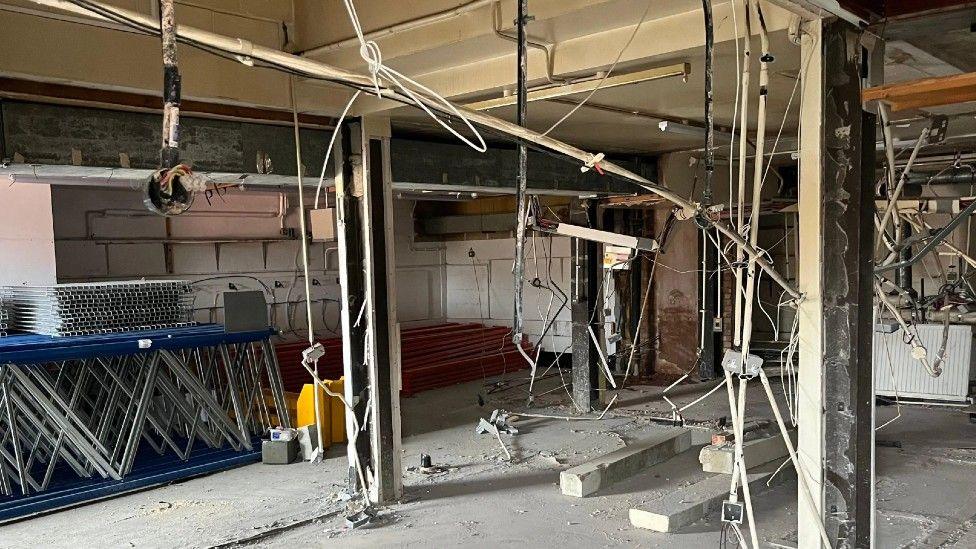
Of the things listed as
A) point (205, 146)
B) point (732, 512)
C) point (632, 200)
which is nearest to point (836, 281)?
point (732, 512)

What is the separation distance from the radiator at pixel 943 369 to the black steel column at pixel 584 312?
237 cm

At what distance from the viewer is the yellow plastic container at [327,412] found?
18.5ft

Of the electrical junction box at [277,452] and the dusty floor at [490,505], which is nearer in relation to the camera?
the dusty floor at [490,505]

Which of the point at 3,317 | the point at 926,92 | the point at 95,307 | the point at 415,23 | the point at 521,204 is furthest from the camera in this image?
the point at 3,317

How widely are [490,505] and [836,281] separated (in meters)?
2.52

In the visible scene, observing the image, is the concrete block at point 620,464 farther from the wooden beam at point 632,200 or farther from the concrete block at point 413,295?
the concrete block at point 413,295

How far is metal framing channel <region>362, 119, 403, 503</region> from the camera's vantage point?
4121 mm

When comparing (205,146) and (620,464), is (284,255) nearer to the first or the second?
(205,146)

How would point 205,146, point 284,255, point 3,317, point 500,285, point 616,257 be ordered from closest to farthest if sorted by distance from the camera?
point 205,146 < point 3,317 < point 616,257 < point 284,255 < point 500,285

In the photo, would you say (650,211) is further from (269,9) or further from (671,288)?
(269,9)

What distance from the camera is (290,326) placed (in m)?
8.63

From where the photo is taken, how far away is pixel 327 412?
5734 millimetres

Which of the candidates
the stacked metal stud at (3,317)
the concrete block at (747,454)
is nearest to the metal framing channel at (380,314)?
the concrete block at (747,454)

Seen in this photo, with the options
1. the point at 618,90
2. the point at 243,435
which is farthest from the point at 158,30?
the point at 243,435
